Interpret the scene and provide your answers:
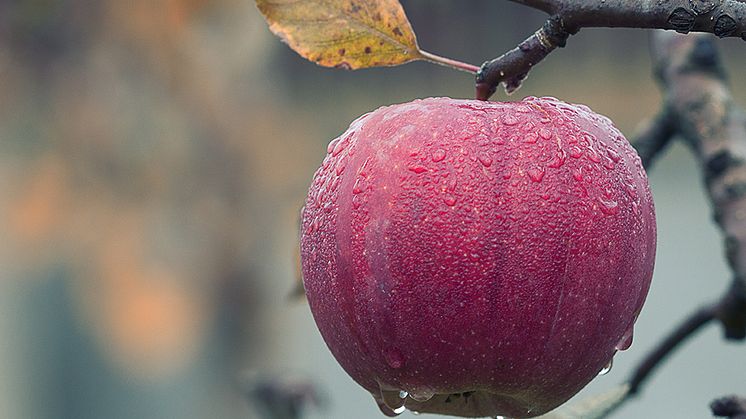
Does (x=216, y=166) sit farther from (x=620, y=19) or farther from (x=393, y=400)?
(x=620, y=19)

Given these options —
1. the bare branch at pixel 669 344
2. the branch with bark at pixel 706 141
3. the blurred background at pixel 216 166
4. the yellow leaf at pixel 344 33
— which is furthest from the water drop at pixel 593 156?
the blurred background at pixel 216 166

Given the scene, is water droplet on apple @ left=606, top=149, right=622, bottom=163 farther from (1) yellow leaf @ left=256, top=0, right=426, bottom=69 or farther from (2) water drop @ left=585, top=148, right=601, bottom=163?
(1) yellow leaf @ left=256, top=0, right=426, bottom=69

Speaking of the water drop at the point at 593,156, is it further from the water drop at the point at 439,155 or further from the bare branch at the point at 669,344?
the bare branch at the point at 669,344

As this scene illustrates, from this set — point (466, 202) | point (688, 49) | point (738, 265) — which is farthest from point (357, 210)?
point (688, 49)

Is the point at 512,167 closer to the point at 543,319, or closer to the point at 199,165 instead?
the point at 543,319

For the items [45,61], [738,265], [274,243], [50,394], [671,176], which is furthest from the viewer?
[50,394]

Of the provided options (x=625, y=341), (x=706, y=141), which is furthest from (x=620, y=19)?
(x=706, y=141)
